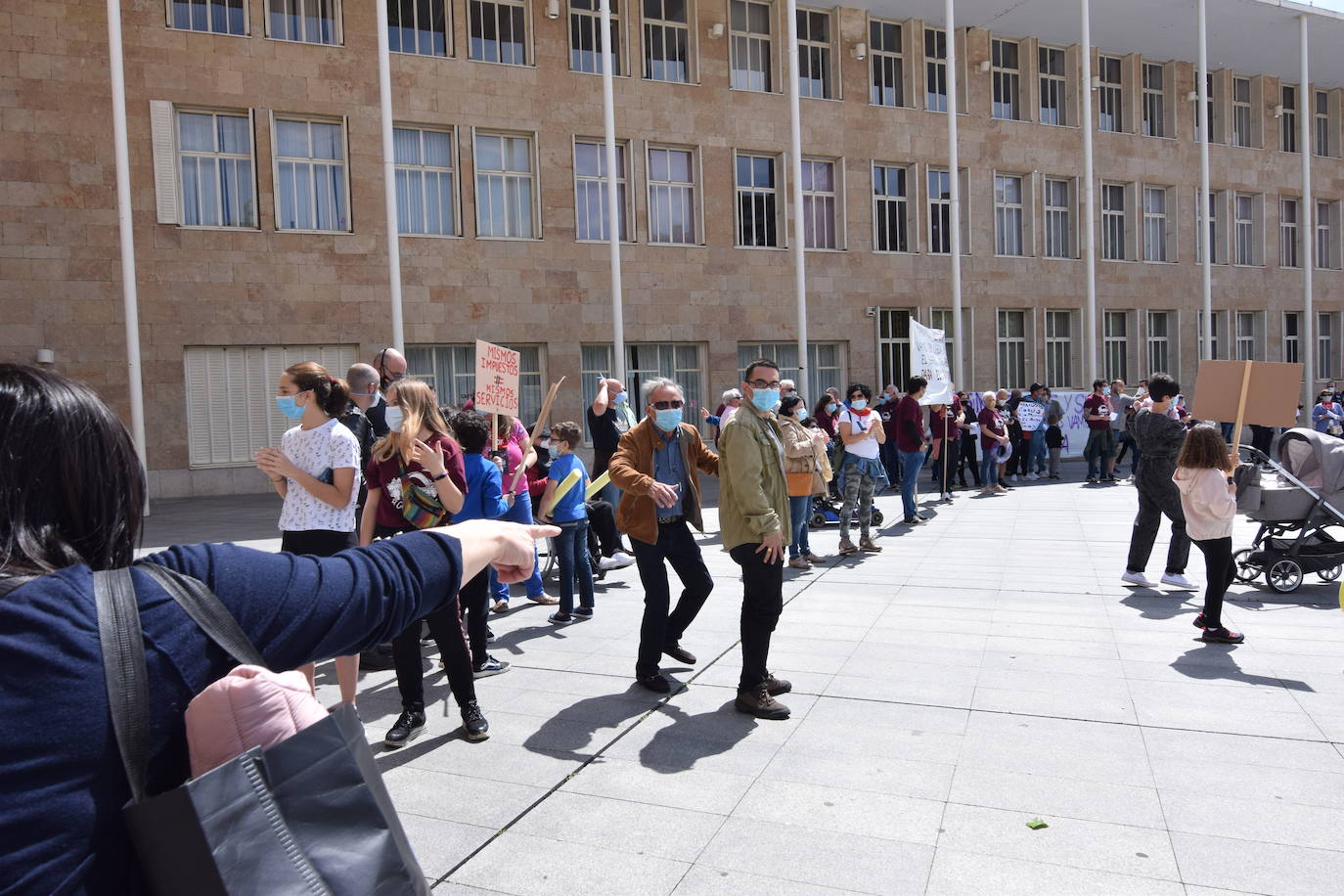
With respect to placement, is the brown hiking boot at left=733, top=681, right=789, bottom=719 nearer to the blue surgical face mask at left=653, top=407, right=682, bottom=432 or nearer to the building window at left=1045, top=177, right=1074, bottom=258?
the blue surgical face mask at left=653, top=407, right=682, bottom=432

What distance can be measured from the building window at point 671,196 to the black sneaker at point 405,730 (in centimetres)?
1751

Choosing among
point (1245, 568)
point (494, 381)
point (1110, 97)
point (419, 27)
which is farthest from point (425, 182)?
point (1110, 97)

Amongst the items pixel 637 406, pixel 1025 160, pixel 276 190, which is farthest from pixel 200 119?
pixel 1025 160

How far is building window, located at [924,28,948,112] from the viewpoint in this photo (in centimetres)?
2498

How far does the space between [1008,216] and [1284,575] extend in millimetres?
19704

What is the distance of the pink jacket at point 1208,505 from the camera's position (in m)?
6.39

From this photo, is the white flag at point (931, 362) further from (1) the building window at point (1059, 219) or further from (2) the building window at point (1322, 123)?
(2) the building window at point (1322, 123)

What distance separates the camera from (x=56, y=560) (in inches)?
56.6

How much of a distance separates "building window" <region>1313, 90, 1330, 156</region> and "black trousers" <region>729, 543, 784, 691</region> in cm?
3487

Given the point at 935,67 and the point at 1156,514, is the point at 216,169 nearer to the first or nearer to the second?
the point at 1156,514

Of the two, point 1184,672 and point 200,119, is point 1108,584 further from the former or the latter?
point 200,119

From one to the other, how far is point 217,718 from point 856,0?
2515cm

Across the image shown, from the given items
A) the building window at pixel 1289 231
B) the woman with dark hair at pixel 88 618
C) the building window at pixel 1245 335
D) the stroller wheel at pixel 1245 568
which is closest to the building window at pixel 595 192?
the stroller wheel at pixel 1245 568

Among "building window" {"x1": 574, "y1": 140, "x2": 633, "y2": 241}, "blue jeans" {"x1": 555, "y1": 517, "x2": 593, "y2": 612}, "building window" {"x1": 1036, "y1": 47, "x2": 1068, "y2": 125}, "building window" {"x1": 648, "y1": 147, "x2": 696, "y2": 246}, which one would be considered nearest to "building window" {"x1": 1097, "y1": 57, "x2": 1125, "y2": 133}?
"building window" {"x1": 1036, "y1": 47, "x2": 1068, "y2": 125}
